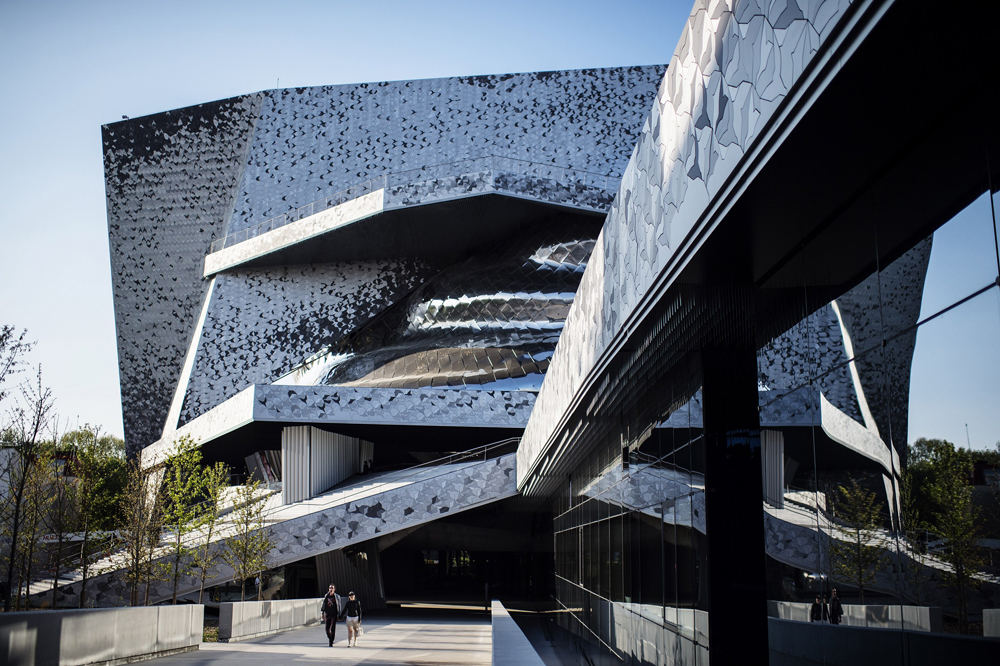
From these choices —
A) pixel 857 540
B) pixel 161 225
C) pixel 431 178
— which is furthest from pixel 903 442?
pixel 161 225

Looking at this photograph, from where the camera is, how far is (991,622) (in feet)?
10.5

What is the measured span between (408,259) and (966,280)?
4183 centimetres

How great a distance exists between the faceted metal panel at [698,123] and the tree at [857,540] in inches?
71.8

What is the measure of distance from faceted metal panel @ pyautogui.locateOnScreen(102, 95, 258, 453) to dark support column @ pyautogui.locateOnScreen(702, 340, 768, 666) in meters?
42.1

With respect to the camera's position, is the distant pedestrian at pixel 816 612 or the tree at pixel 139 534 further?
the tree at pixel 139 534

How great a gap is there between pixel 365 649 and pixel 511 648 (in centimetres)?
733

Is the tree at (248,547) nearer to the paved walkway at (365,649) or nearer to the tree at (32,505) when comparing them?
the paved walkway at (365,649)

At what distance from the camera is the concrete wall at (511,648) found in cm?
904

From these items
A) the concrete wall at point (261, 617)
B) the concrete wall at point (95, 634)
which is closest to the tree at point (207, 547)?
the concrete wall at point (261, 617)

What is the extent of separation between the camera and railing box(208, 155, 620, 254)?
1521 inches

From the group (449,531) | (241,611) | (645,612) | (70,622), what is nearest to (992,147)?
(645,612)

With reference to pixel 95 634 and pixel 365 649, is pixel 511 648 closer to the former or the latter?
pixel 95 634

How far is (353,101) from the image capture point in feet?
146

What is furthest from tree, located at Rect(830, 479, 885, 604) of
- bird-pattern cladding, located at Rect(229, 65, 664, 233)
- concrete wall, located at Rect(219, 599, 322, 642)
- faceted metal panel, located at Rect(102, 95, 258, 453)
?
faceted metal panel, located at Rect(102, 95, 258, 453)
